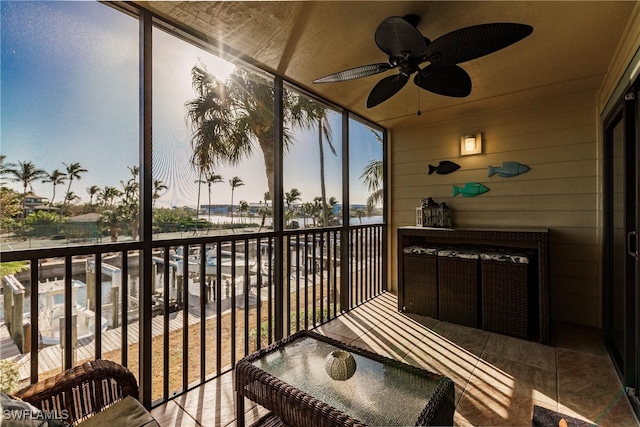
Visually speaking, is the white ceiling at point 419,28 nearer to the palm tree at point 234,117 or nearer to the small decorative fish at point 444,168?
the palm tree at point 234,117

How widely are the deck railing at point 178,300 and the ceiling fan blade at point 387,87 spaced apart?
Result: 1400 millimetres

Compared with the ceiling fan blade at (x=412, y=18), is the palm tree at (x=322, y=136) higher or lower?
lower

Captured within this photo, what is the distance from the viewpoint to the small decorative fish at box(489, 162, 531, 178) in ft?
11.3

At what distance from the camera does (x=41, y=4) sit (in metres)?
1.53

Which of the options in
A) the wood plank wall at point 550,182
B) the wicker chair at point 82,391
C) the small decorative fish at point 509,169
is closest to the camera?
the wicker chair at point 82,391

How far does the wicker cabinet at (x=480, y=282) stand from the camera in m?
2.82

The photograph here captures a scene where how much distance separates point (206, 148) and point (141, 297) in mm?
1097

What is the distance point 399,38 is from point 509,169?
2.66 metres

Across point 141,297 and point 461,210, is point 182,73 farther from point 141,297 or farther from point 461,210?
point 461,210

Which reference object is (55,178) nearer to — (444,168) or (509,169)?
(444,168)

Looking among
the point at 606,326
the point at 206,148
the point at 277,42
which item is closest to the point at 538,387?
the point at 606,326

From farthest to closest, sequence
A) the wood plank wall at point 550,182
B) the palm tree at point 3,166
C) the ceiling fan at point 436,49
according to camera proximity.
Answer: the wood plank wall at point 550,182 < the ceiling fan at point 436,49 < the palm tree at point 3,166

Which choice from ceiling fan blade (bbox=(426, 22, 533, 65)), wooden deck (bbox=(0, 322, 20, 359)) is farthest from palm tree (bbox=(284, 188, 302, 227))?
wooden deck (bbox=(0, 322, 20, 359))

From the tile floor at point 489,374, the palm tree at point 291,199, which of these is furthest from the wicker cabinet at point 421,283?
the palm tree at point 291,199
